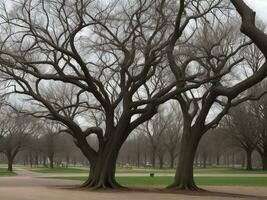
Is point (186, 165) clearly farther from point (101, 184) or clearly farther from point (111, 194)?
point (111, 194)

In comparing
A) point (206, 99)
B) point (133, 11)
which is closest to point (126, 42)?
point (133, 11)

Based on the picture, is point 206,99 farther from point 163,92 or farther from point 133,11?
point 133,11

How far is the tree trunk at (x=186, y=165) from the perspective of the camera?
33.3 meters

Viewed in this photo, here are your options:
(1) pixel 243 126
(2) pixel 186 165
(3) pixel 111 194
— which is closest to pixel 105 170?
(2) pixel 186 165

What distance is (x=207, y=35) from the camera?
32188 mm

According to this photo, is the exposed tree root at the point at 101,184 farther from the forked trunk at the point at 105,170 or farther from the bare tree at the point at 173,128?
the bare tree at the point at 173,128

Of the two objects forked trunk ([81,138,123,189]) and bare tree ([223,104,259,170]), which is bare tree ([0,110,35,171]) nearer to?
bare tree ([223,104,259,170])

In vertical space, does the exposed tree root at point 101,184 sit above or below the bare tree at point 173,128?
below

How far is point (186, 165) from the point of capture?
3403 centimetres

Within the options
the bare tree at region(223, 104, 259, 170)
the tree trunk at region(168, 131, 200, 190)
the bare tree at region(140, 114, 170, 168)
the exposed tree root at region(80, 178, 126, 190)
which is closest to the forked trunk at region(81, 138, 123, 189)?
the exposed tree root at region(80, 178, 126, 190)

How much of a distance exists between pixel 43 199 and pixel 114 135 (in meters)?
13.1

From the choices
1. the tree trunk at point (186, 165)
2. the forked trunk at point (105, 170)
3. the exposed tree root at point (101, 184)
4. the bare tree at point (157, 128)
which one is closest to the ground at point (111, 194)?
the exposed tree root at point (101, 184)

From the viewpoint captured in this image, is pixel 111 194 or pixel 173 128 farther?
pixel 173 128

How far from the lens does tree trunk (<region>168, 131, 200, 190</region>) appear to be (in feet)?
109
